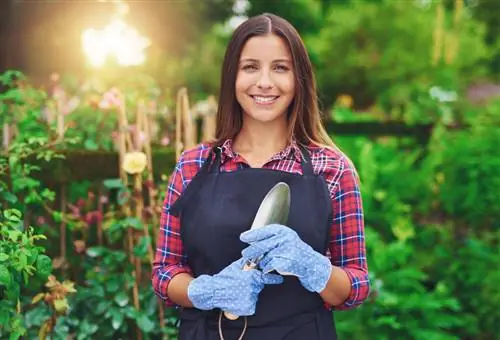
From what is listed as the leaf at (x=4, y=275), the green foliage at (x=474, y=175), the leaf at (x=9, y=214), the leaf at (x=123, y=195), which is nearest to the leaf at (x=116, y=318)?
the leaf at (x=123, y=195)

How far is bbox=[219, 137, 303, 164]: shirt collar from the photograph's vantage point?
6.63 ft

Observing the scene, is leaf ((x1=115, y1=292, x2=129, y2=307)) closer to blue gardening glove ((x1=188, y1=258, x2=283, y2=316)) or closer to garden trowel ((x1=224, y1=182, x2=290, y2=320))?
blue gardening glove ((x1=188, y1=258, x2=283, y2=316))

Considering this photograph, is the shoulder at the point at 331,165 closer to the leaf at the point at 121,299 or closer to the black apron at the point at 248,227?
the black apron at the point at 248,227

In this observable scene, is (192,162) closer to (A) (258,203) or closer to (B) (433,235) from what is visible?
(A) (258,203)

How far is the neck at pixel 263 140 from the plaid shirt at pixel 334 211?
0.12 feet

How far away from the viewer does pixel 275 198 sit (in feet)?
5.84

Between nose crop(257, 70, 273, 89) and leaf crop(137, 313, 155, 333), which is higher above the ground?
nose crop(257, 70, 273, 89)

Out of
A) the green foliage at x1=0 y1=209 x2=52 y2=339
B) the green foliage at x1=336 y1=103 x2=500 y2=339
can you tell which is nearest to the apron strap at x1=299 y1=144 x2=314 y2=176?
the green foliage at x1=0 y1=209 x2=52 y2=339

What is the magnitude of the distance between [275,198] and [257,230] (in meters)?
0.10

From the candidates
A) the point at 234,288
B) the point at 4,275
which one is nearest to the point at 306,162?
the point at 234,288

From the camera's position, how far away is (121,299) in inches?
127

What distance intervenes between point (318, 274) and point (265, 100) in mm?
478

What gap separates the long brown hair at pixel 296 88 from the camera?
1982mm

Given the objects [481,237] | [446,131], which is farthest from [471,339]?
[446,131]
